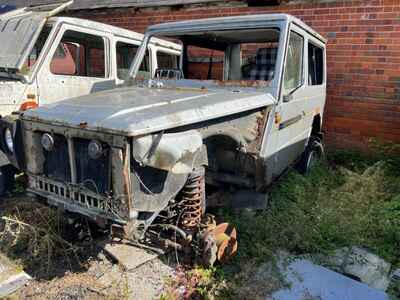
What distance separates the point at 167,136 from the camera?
2.21 meters

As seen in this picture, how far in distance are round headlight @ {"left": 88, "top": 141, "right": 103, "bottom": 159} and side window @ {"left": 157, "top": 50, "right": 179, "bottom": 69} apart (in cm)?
399

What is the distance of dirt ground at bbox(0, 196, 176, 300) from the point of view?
2602 mm

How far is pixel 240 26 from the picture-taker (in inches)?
135

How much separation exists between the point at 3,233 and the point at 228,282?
2.10m

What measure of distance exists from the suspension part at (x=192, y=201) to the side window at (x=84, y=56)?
3.28 meters

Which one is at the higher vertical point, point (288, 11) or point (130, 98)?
point (288, 11)

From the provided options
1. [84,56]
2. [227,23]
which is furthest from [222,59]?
[84,56]

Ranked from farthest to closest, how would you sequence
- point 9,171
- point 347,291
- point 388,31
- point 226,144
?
point 388,31 → point 9,171 → point 226,144 → point 347,291

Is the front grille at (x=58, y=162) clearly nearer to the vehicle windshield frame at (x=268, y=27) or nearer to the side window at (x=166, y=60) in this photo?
the vehicle windshield frame at (x=268, y=27)

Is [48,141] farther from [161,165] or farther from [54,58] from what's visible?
[54,58]

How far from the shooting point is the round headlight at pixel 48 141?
244 cm

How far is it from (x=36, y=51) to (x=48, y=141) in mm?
2688

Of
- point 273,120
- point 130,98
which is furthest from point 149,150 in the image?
point 273,120

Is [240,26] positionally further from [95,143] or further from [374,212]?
[374,212]
